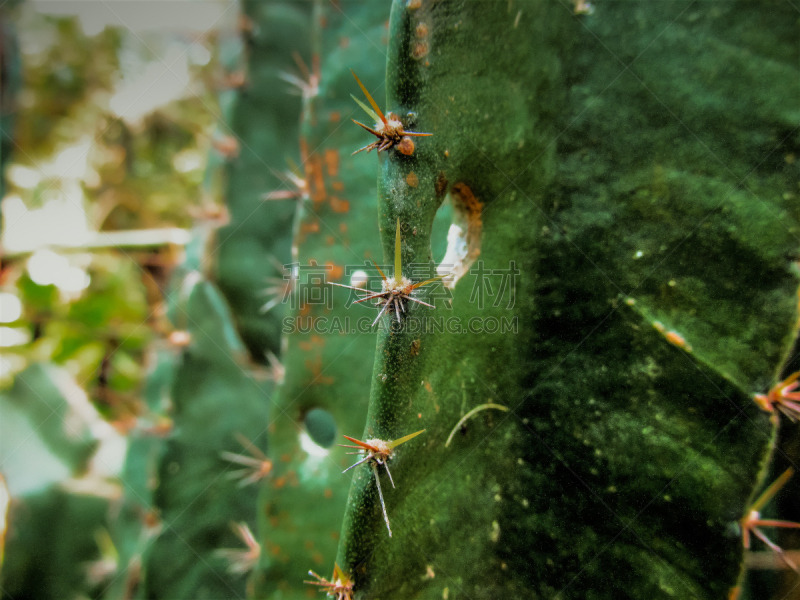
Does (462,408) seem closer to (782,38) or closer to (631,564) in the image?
(631,564)

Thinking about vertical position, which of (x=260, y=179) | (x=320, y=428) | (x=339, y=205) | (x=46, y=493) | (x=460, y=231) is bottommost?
(x=320, y=428)

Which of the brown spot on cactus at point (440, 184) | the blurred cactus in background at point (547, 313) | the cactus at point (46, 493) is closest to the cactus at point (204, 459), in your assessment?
the blurred cactus in background at point (547, 313)

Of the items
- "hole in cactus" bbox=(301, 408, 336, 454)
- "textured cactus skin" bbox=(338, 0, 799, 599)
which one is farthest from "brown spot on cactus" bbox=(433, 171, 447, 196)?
"hole in cactus" bbox=(301, 408, 336, 454)

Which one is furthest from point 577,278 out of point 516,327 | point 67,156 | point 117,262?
point 67,156

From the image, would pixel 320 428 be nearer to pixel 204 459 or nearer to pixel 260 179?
pixel 204 459

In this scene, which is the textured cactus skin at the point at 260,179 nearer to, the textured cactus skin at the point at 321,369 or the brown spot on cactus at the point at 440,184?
the textured cactus skin at the point at 321,369

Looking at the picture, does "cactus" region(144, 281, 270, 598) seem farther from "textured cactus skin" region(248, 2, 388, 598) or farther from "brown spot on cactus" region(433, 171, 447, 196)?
"brown spot on cactus" region(433, 171, 447, 196)

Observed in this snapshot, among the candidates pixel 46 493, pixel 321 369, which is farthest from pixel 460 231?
pixel 46 493
